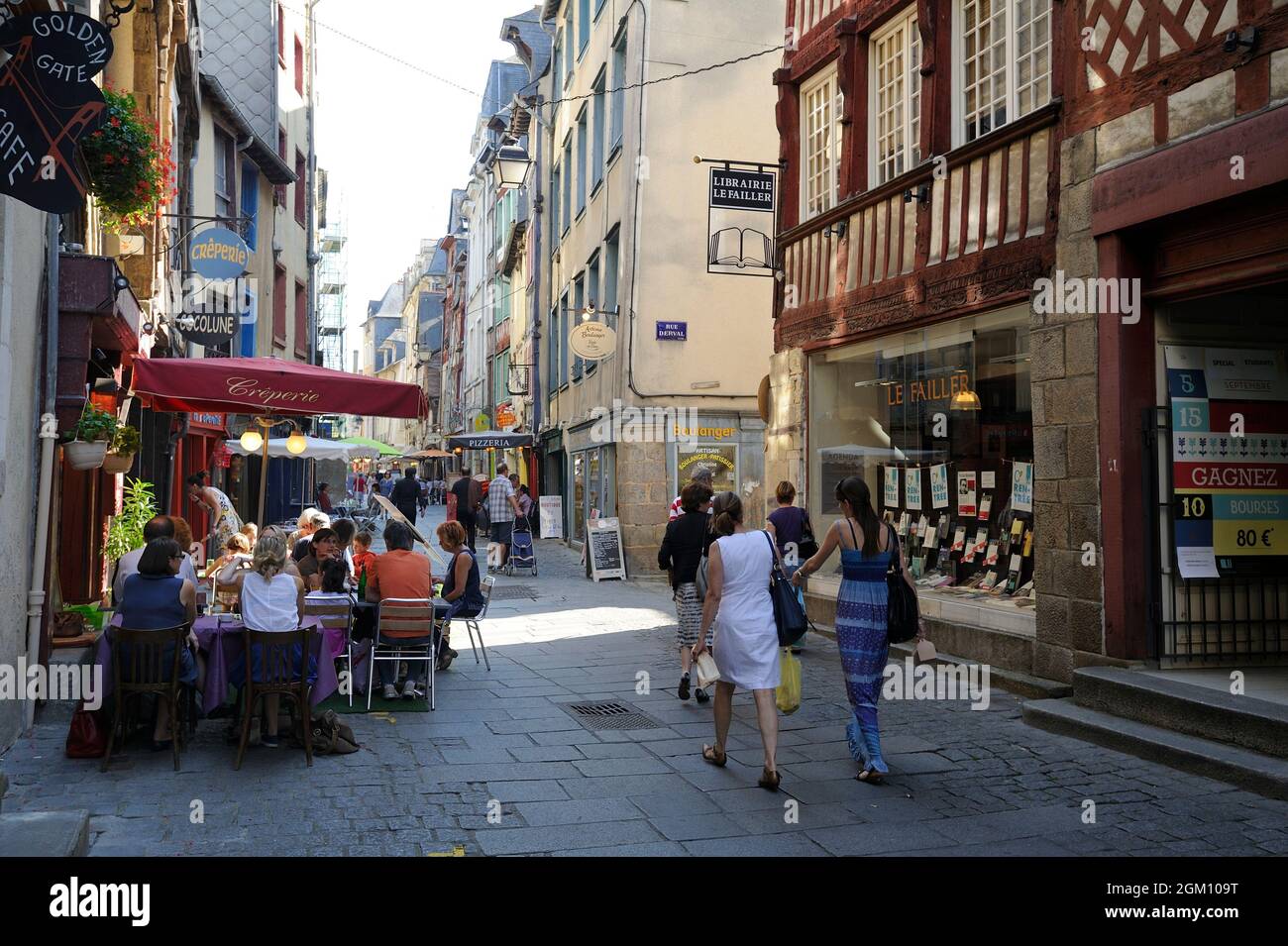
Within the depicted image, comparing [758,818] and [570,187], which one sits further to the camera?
[570,187]

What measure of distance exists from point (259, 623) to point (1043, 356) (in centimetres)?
563

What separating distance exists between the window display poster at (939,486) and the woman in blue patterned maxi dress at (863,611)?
3.97 meters

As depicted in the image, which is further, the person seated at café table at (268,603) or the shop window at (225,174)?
the shop window at (225,174)

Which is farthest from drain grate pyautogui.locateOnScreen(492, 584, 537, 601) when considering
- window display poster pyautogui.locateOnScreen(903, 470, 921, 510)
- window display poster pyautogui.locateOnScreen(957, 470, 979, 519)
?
window display poster pyautogui.locateOnScreen(957, 470, 979, 519)

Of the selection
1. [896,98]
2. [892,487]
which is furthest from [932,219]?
[892,487]

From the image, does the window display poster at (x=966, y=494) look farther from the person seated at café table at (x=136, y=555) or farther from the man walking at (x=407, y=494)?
the man walking at (x=407, y=494)

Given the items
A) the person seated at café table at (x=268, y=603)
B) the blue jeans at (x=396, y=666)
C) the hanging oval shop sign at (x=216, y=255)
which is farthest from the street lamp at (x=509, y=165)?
the person seated at café table at (x=268, y=603)

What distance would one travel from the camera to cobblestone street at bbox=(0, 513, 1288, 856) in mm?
5086

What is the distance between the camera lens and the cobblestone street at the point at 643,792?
509 cm

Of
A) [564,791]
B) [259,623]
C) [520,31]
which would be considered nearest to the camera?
[564,791]

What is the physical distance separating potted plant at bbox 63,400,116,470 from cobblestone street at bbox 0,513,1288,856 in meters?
1.72

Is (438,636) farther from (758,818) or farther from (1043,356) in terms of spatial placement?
(1043,356)

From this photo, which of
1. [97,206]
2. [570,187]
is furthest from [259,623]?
[570,187]

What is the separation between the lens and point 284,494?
27.8 m
